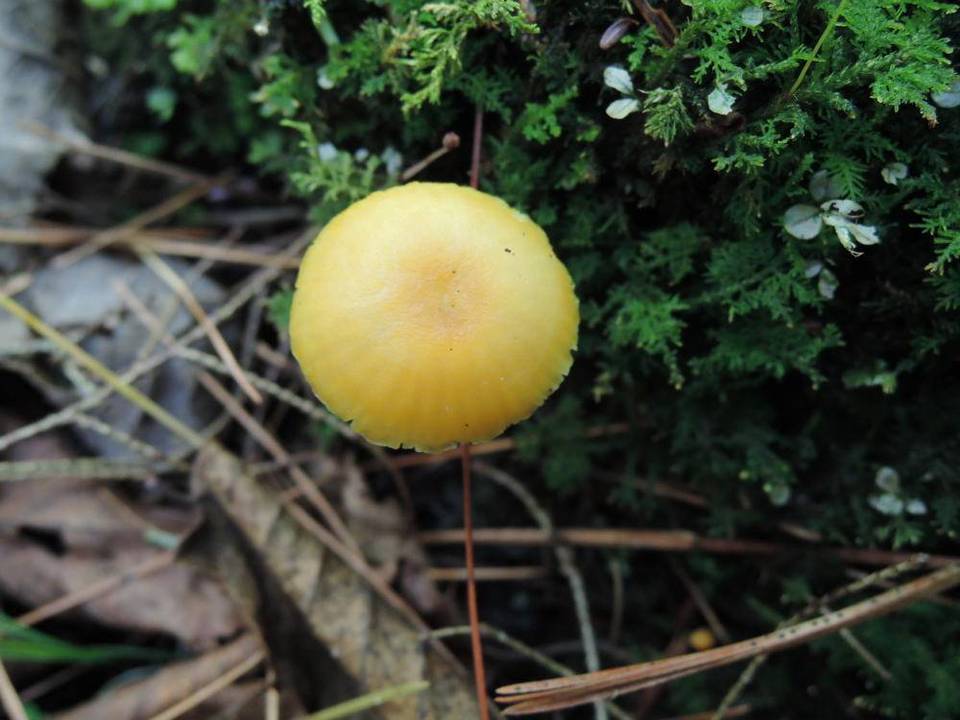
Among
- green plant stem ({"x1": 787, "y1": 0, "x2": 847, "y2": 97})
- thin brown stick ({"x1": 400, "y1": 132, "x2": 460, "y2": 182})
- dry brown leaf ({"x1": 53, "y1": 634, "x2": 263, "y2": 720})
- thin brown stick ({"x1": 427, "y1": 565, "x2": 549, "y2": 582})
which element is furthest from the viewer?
thin brown stick ({"x1": 427, "y1": 565, "x2": 549, "y2": 582})

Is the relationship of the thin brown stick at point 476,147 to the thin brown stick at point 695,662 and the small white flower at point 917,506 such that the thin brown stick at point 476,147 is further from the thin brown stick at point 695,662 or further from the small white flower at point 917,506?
the small white flower at point 917,506

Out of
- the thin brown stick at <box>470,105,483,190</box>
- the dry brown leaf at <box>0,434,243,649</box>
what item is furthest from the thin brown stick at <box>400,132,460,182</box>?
the dry brown leaf at <box>0,434,243,649</box>

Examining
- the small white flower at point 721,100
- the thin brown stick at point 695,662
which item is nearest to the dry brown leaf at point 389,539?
the thin brown stick at point 695,662

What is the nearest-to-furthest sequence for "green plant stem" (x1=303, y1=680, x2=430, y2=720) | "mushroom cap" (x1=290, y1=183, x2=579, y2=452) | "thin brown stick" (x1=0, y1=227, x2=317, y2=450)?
"mushroom cap" (x1=290, y1=183, x2=579, y2=452) < "green plant stem" (x1=303, y1=680, x2=430, y2=720) < "thin brown stick" (x1=0, y1=227, x2=317, y2=450)

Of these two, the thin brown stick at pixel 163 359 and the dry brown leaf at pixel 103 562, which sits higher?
the thin brown stick at pixel 163 359

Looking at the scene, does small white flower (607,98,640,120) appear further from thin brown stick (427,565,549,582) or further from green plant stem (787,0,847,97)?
thin brown stick (427,565,549,582)

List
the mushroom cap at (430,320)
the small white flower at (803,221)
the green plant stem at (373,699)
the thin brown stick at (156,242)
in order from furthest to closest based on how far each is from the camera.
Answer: the thin brown stick at (156,242) < the green plant stem at (373,699) < the small white flower at (803,221) < the mushroom cap at (430,320)
